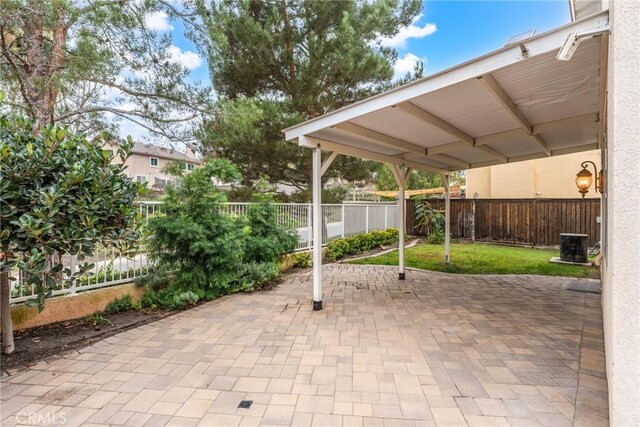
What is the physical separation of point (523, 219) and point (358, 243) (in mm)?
6889

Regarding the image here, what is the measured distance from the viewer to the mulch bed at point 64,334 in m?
3.58

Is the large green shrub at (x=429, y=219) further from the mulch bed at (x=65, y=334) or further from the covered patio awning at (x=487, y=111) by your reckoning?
the mulch bed at (x=65, y=334)

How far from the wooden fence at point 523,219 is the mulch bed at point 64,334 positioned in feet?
41.4

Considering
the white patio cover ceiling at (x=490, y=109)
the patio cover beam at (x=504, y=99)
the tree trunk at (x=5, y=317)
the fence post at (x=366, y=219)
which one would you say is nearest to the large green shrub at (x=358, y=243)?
the fence post at (x=366, y=219)

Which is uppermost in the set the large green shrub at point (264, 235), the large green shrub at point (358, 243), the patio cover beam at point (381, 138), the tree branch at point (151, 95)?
the tree branch at point (151, 95)

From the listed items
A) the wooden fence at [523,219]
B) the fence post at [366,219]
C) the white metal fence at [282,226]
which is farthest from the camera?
the fence post at [366,219]

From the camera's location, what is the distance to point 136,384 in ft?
9.91

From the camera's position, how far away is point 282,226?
26.2 feet

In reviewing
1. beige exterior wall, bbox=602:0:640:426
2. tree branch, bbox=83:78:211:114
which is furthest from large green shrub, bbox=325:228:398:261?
beige exterior wall, bbox=602:0:640:426

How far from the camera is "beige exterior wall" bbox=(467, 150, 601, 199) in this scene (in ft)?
44.7

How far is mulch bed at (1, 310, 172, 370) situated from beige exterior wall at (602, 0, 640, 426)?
526 cm

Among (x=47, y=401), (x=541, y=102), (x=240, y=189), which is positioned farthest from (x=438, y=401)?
(x=240, y=189)

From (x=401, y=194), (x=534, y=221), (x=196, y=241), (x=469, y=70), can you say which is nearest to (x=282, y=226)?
(x=196, y=241)

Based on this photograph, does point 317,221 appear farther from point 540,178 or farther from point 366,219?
point 540,178
